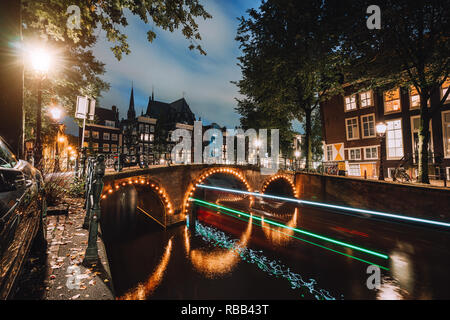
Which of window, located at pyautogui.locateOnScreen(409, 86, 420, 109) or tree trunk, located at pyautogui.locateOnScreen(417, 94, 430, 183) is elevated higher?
window, located at pyautogui.locateOnScreen(409, 86, 420, 109)

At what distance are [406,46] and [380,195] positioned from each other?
342 inches

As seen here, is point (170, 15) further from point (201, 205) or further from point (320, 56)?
point (201, 205)

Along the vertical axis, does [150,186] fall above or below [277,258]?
above

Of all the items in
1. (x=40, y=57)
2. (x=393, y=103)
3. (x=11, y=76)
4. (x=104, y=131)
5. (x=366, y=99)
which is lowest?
(x=11, y=76)

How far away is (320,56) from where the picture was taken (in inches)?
510

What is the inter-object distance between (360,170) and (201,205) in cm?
1654

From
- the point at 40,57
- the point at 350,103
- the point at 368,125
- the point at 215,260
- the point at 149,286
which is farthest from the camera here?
the point at 350,103

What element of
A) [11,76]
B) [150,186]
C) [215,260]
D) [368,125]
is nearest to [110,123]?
[150,186]

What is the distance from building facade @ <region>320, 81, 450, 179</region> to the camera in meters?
14.3

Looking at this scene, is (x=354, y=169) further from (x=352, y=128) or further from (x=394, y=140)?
(x=352, y=128)

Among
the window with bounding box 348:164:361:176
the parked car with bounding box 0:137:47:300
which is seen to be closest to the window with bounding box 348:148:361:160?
the window with bounding box 348:164:361:176

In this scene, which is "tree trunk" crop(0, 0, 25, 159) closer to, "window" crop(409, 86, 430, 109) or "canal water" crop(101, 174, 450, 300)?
"canal water" crop(101, 174, 450, 300)

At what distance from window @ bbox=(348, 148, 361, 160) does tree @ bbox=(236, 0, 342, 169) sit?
6.92 meters

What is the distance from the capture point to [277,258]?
8.41 meters
